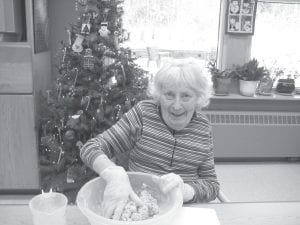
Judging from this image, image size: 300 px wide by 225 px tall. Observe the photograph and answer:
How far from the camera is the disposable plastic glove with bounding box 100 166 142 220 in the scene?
816mm

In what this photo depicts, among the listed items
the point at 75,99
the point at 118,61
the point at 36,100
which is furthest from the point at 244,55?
the point at 36,100

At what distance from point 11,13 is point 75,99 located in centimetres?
78

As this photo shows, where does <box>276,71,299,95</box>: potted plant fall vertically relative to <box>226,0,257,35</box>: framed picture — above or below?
below

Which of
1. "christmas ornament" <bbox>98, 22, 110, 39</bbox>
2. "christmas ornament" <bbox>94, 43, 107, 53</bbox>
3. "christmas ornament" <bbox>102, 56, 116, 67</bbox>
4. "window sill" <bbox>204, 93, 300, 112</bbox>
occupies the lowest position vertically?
"window sill" <bbox>204, 93, 300, 112</bbox>

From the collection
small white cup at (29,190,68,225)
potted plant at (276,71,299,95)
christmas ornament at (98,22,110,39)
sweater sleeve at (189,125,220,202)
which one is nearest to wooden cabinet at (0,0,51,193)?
christmas ornament at (98,22,110,39)

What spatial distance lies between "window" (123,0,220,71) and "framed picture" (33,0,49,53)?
0.79 meters

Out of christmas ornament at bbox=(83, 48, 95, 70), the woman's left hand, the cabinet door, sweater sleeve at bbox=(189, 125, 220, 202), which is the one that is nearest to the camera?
the woman's left hand

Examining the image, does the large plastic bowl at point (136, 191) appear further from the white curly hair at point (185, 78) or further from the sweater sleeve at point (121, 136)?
the white curly hair at point (185, 78)

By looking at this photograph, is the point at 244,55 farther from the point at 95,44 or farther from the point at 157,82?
the point at 157,82

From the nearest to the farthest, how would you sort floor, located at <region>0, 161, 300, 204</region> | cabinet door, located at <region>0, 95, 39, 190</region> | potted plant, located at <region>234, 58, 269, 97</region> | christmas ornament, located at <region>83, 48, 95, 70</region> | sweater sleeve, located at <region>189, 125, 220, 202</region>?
sweater sleeve, located at <region>189, 125, 220, 202</region>, christmas ornament, located at <region>83, 48, 95, 70</region>, cabinet door, located at <region>0, 95, 39, 190</region>, floor, located at <region>0, 161, 300, 204</region>, potted plant, located at <region>234, 58, 269, 97</region>

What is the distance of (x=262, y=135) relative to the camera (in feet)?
10.5

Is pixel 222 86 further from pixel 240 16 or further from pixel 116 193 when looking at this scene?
pixel 116 193

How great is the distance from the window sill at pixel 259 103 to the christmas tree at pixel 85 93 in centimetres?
117

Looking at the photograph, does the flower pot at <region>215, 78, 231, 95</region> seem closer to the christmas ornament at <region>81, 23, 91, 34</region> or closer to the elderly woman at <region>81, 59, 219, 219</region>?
the christmas ornament at <region>81, 23, 91, 34</region>
